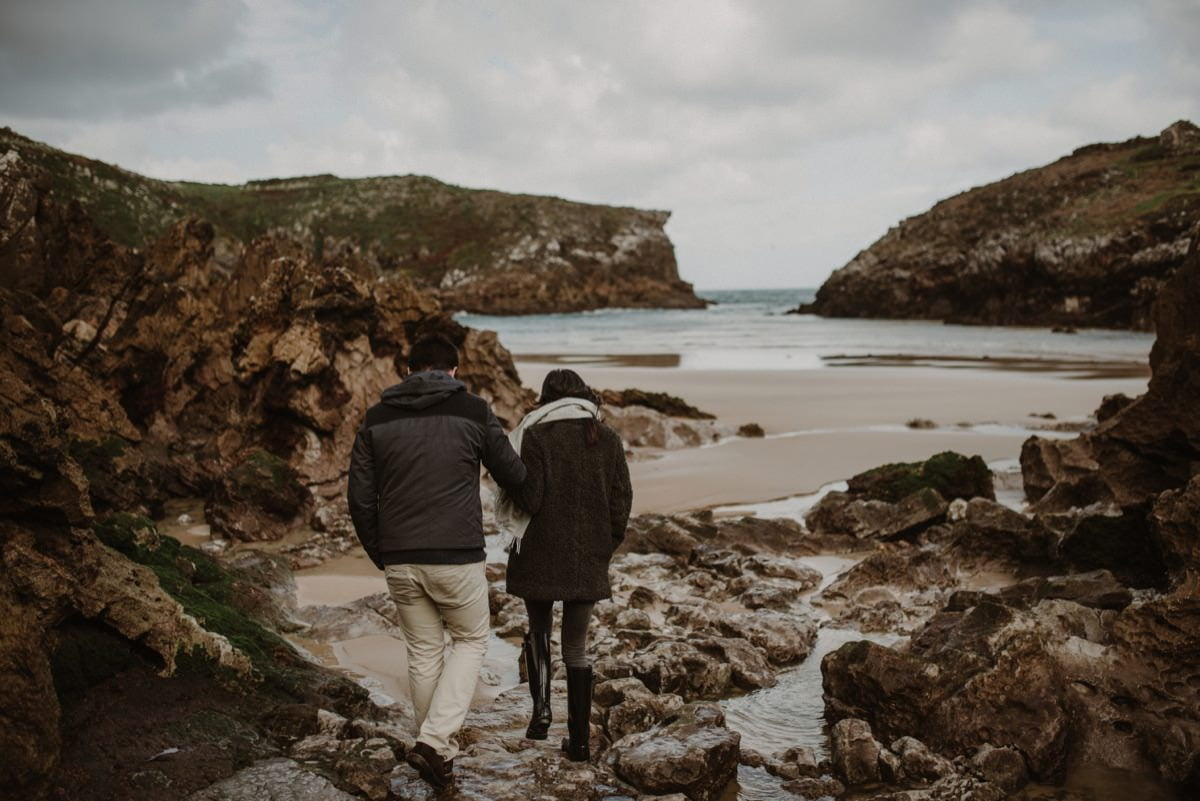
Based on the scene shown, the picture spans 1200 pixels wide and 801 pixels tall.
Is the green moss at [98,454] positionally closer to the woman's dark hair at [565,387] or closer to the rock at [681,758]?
the woman's dark hair at [565,387]

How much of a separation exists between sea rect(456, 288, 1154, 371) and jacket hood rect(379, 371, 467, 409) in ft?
94.5

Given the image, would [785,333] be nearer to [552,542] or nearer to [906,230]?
[906,230]

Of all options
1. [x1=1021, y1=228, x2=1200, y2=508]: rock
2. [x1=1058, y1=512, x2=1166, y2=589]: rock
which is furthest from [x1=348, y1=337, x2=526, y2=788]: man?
[x1=1021, y1=228, x2=1200, y2=508]: rock

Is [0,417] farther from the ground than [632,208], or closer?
closer

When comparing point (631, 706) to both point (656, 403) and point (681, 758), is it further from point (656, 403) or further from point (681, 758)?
point (656, 403)

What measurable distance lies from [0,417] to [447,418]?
1839 millimetres

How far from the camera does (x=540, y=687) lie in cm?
498

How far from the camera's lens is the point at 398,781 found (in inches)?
167

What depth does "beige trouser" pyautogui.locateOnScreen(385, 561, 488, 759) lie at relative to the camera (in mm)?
4336

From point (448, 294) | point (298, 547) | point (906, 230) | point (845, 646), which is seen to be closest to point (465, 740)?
point (845, 646)

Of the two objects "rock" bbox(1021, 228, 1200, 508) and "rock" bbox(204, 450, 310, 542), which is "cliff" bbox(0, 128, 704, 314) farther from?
"rock" bbox(1021, 228, 1200, 508)

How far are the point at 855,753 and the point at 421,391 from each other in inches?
117

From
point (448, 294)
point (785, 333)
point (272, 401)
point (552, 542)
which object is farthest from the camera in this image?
point (448, 294)

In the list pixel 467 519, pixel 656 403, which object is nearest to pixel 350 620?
pixel 467 519
